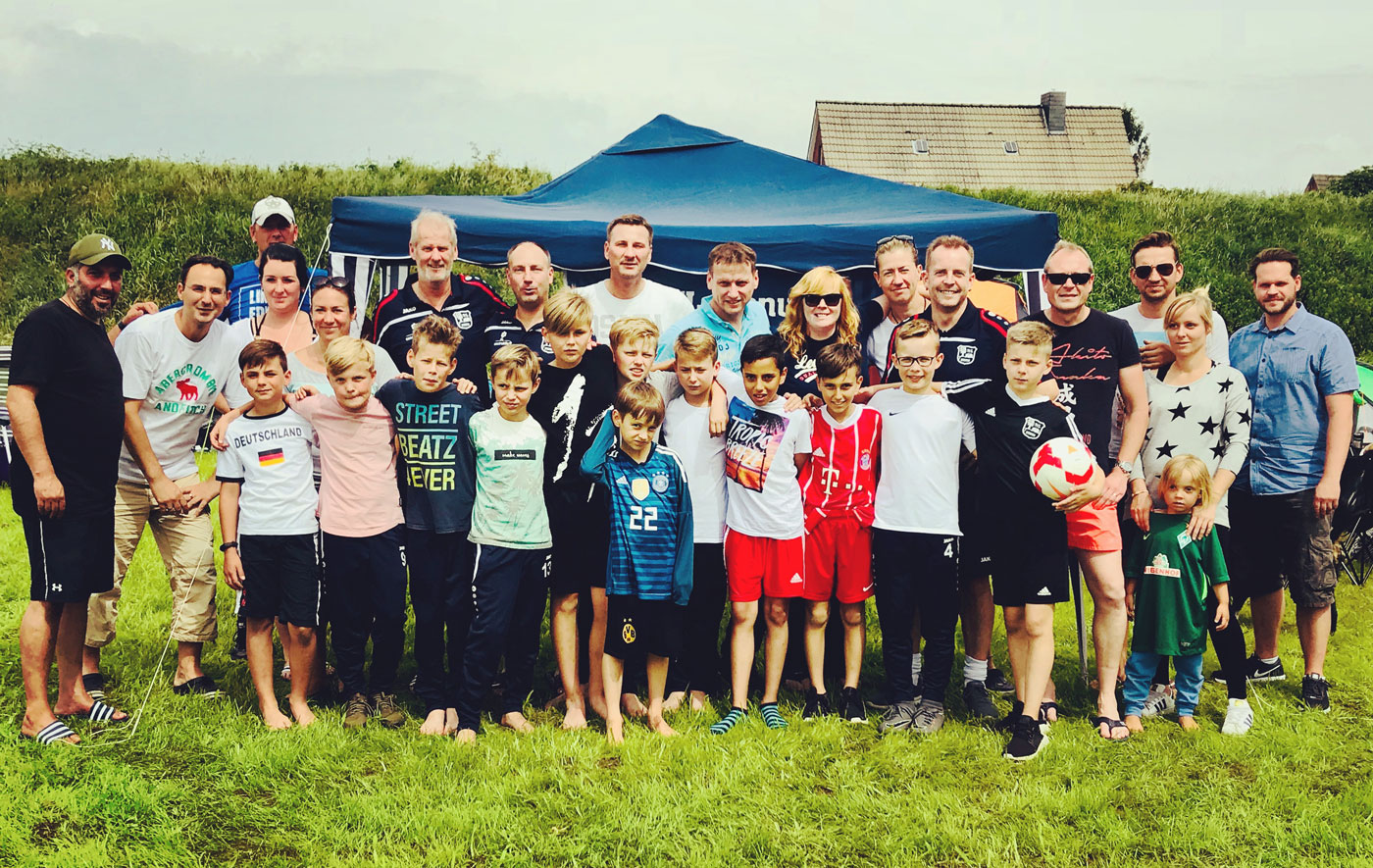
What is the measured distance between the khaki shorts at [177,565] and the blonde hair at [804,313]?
2.66 m

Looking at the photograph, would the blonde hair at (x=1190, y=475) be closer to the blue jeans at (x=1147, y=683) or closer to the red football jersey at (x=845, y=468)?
the blue jeans at (x=1147, y=683)

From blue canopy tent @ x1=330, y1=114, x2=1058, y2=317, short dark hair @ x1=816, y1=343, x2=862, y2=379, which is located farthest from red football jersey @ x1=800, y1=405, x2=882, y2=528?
blue canopy tent @ x1=330, y1=114, x2=1058, y2=317

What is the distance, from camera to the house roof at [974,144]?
28.1 meters

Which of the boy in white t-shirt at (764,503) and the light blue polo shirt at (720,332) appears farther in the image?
the light blue polo shirt at (720,332)

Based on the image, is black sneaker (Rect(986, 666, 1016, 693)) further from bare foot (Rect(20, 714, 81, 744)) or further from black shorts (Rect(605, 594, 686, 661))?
bare foot (Rect(20, 714, 81, 744))

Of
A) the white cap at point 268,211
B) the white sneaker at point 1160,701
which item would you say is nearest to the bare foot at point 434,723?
the white cap at point 268,211

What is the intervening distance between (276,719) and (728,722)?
1.79 m

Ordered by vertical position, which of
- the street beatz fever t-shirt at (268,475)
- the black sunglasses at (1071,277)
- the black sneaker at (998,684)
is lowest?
the black sneaker at (998,684)

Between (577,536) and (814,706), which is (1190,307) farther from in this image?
(577,536)

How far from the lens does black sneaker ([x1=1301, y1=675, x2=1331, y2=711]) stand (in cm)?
394

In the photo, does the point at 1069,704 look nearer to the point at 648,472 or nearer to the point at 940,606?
the point at 940,606

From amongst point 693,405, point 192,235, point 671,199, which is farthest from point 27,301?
point 693,405

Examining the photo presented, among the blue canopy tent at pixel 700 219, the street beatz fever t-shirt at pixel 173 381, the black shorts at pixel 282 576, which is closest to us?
the black shorts at pixel 282 576

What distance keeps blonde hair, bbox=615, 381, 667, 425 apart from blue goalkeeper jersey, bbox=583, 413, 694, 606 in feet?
0.39
